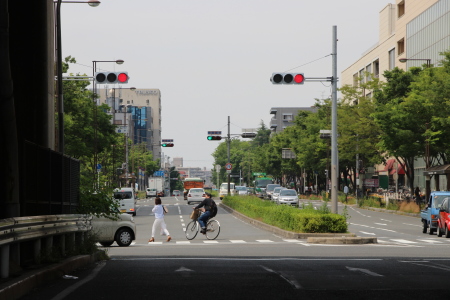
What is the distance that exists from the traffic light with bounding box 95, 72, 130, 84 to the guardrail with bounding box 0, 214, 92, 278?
1294cm

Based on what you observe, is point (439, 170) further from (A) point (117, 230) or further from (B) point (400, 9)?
(B) point (400, 9)

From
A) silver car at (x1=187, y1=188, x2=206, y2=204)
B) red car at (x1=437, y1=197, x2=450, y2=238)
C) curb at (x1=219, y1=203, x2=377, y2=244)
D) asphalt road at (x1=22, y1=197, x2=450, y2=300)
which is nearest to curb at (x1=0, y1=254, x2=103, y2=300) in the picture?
asphalt road at (x1=22, y1=197, x2=450, y2=300)

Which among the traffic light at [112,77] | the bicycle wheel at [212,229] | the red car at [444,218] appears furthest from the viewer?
the red car at [444,218]

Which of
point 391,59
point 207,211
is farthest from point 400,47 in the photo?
point 207,211

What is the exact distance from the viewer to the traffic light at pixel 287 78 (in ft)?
99.9

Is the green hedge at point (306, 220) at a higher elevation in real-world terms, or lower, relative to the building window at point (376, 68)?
lower

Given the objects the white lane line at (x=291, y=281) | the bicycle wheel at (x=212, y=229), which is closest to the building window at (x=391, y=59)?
the bicycle wheel at (x=212, y=229)

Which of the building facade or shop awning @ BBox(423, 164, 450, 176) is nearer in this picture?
→ shop awning @ BBox(423, 164, 450, 176)

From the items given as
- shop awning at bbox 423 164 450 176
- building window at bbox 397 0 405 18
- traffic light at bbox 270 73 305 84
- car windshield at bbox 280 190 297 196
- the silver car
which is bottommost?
the silver car

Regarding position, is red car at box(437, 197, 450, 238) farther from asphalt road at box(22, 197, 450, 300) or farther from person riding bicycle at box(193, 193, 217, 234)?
asphalt road at box(22, 197, 450, 300)

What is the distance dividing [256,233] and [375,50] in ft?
245

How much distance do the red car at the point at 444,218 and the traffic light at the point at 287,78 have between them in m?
8.18

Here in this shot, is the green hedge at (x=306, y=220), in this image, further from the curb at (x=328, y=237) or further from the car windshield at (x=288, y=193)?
the car windshield at (x=288, y=193)

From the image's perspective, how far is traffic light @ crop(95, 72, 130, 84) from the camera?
3191 cm
